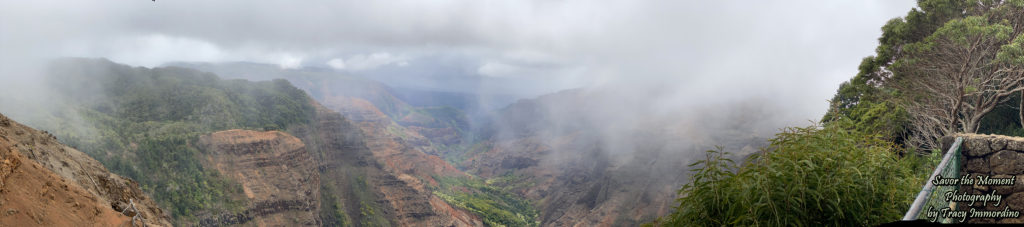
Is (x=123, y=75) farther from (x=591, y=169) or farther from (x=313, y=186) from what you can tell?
(x=591, y=169)

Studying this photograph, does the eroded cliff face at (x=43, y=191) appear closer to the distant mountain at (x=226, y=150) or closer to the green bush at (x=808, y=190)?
the green bush at (x=808, y=190)

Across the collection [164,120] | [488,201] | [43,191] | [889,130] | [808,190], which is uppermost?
[808,190]

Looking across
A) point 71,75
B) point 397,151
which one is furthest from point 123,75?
point 397,151

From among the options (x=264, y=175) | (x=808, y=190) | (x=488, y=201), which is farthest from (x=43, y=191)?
(x=488, y=201)

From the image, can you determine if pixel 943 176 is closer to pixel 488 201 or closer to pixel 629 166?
pixel 629 166

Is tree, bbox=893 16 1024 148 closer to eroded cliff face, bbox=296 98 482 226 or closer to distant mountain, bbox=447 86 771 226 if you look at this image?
distant mountain, bbox=447 86 771 226

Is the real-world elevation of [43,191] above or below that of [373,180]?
above

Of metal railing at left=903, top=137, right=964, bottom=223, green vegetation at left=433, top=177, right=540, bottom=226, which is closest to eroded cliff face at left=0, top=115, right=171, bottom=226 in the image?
metal railing at left=903, top=137, right=964, bottom=223
